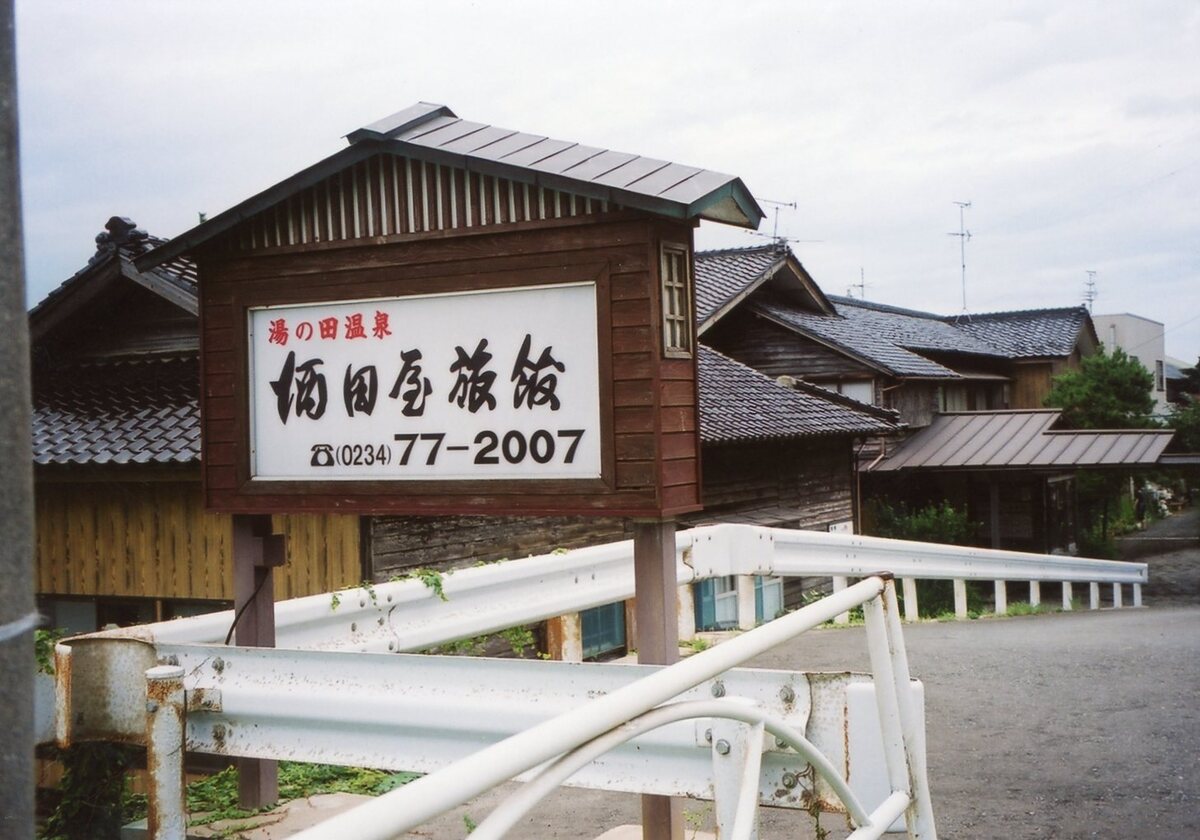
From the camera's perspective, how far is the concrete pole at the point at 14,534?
138 cm

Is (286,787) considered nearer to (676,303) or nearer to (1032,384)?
(676,303)

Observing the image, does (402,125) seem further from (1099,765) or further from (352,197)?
(1099,765)

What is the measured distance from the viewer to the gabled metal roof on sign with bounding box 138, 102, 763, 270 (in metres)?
3.90

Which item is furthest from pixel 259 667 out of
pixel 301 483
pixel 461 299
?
pixel 461 299

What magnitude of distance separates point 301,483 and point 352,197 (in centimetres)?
121

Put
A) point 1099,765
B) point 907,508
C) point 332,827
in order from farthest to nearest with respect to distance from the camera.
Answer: point 907,508 < point 1099,765 < point 332,827

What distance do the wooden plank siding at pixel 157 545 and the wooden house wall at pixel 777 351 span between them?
53.6 feet

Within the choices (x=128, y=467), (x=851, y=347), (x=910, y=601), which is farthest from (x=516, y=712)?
(x=851, y=347)

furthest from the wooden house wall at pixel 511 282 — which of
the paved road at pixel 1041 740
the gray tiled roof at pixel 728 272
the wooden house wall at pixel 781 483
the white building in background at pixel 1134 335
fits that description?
the white building in background at pixel 1134 335

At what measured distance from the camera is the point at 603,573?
20.4 ft

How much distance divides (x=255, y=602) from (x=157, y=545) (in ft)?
22.2

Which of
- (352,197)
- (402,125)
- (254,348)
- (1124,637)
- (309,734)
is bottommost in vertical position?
(1124,637)

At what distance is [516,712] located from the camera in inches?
125

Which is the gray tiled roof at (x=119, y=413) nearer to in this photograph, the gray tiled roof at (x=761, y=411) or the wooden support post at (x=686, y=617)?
the wooden support post at (x=686, y=617)
